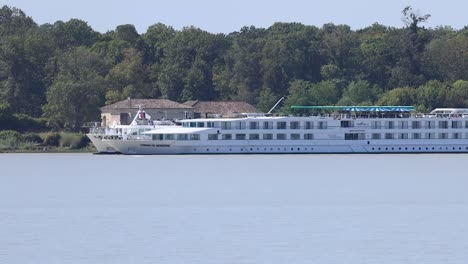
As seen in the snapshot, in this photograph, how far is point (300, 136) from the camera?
104938 mm

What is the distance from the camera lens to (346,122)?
106 meters

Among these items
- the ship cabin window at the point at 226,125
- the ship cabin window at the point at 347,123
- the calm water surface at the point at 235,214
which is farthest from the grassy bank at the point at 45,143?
the calm water surface at the point at 235,214

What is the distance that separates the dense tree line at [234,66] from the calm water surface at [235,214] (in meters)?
43.5

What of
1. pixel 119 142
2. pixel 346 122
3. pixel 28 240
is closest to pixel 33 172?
pixel 119 142

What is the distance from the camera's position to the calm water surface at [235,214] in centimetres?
3934

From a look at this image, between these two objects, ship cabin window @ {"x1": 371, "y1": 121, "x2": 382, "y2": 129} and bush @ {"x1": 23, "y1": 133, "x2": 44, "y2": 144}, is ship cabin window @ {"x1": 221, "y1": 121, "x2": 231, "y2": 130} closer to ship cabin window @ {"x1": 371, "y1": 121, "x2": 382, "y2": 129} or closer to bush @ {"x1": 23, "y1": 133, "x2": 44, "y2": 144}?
ship cabin window @ {"x1": 371, "y1": 121, "x2": 382, "y2": 129}

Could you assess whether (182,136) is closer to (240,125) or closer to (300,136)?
(240,125)

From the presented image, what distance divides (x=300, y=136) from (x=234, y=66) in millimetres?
33341

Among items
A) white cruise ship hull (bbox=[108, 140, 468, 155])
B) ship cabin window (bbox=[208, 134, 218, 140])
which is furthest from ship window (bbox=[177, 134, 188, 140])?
ship cabin window (bbox=[208, 134, 218, 140])

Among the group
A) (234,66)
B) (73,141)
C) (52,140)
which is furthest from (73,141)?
(234,66)

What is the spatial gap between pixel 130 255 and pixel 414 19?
4128 inches

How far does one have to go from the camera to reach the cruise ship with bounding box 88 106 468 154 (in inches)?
Answer: 4092

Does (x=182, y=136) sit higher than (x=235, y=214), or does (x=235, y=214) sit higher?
(x=182, y=136)

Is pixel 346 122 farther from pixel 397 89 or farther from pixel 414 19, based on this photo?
pixel 414 19
